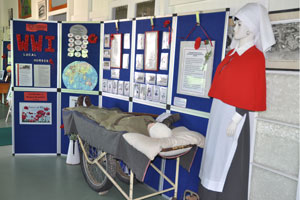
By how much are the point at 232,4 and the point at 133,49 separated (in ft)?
4.03

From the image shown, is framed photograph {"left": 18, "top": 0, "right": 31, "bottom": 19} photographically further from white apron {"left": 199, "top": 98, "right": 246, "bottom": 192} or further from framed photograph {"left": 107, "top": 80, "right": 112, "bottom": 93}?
white apron {"left": 199, "top": 98, "right": 246, "bottom": 192}

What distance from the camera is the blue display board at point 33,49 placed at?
3.67 meters

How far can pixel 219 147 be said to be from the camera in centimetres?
199

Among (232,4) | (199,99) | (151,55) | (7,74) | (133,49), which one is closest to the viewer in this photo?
(232,4)

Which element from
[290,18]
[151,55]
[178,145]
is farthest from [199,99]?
[290,18]

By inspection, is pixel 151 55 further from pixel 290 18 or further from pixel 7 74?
pixel 7 74

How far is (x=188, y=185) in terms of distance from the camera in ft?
8.72

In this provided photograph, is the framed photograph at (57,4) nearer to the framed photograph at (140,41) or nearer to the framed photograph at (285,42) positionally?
the framed photograph at (140,41)

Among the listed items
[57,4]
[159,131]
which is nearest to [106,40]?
[159,131]

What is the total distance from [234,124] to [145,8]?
78.0 inches

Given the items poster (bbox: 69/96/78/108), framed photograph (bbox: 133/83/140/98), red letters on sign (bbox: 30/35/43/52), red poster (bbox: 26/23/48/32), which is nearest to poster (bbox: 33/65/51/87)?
red letters on sign (bbox: 30/35/43/52)

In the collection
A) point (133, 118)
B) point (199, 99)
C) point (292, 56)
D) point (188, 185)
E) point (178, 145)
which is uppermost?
point (292, 56)

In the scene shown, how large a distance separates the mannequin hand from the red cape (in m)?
0.08

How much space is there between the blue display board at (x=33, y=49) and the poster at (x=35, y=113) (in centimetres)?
26
